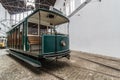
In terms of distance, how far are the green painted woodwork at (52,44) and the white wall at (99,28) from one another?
257 centimetres

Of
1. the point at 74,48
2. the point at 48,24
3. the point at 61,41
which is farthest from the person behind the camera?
the point at 74,48

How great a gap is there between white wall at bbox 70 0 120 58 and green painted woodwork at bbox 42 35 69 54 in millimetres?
2568

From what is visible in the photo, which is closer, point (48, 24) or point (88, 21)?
point (48, 24)

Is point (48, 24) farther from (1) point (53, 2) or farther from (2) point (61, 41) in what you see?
(1) point (53, 2)

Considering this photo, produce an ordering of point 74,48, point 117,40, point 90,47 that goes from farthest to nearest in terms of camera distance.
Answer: point 74,48
point 90,47
point 117,40

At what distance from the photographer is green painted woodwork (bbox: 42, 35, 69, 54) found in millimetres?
3748

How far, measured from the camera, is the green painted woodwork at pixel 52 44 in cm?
375

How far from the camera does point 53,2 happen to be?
1789 cm

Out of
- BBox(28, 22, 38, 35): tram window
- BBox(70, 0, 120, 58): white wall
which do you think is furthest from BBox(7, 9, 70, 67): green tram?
BBox(70, 0, 120, 58): white wall

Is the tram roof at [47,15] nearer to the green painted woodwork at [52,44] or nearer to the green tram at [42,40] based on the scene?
the green tram at [42,40]

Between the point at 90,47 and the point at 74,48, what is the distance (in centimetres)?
262

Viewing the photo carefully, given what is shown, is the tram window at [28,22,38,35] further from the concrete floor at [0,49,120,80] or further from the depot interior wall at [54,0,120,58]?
the depot interior wall at [54,0,120,58]

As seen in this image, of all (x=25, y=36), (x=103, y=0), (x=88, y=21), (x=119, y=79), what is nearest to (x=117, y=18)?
(x=103, y=0)

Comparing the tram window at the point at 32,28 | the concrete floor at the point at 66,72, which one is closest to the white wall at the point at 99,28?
the concrete floor at the point at 66,72
